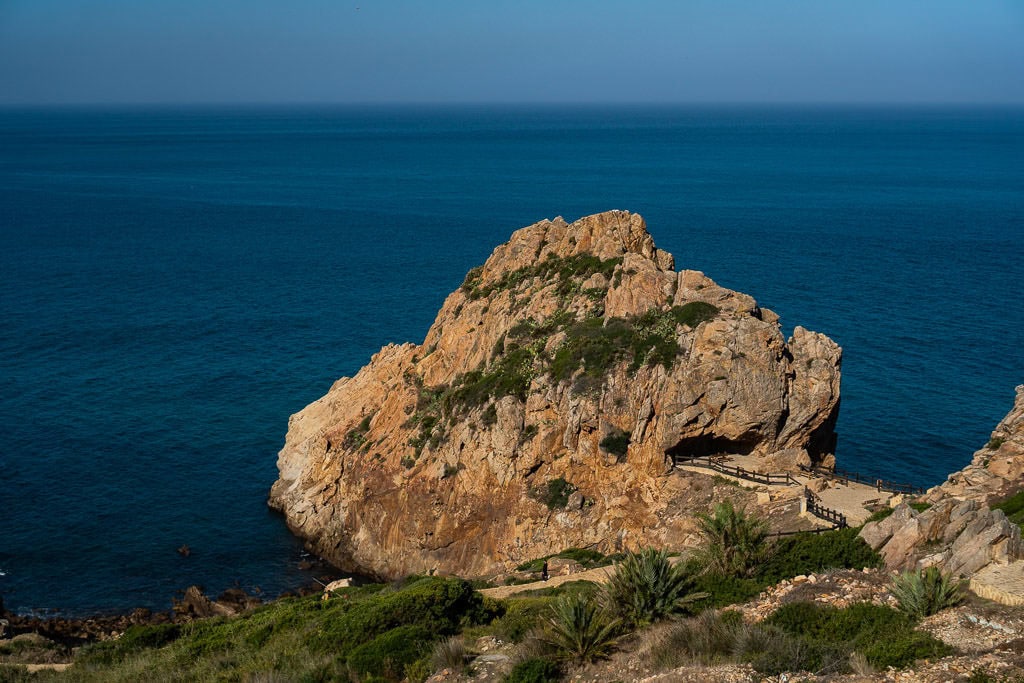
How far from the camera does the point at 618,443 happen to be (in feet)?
119

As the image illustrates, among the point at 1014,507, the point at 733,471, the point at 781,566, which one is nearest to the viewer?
the point at 781,566

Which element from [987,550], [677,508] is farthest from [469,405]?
[987,550]

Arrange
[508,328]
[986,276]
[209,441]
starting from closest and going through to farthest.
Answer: [508,328], [209,441], [986,276]

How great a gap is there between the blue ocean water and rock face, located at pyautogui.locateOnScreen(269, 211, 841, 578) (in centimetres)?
488

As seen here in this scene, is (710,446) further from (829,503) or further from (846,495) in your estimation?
(829,503)

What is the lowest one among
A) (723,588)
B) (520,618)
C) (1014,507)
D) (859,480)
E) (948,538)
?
(520,618)

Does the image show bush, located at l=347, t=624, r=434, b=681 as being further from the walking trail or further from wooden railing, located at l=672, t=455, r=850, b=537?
wooden railing, located at l=672, t=455, r=850, b=537

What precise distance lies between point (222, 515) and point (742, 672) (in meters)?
34.2

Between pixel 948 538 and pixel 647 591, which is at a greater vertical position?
pixel 948 538

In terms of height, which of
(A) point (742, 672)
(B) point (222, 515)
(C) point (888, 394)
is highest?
(A) point (742, 672)

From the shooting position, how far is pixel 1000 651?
675 inches

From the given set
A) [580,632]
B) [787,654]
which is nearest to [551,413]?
[580,632]

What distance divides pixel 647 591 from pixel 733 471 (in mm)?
13337

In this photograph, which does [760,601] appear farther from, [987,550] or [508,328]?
[508,328]
